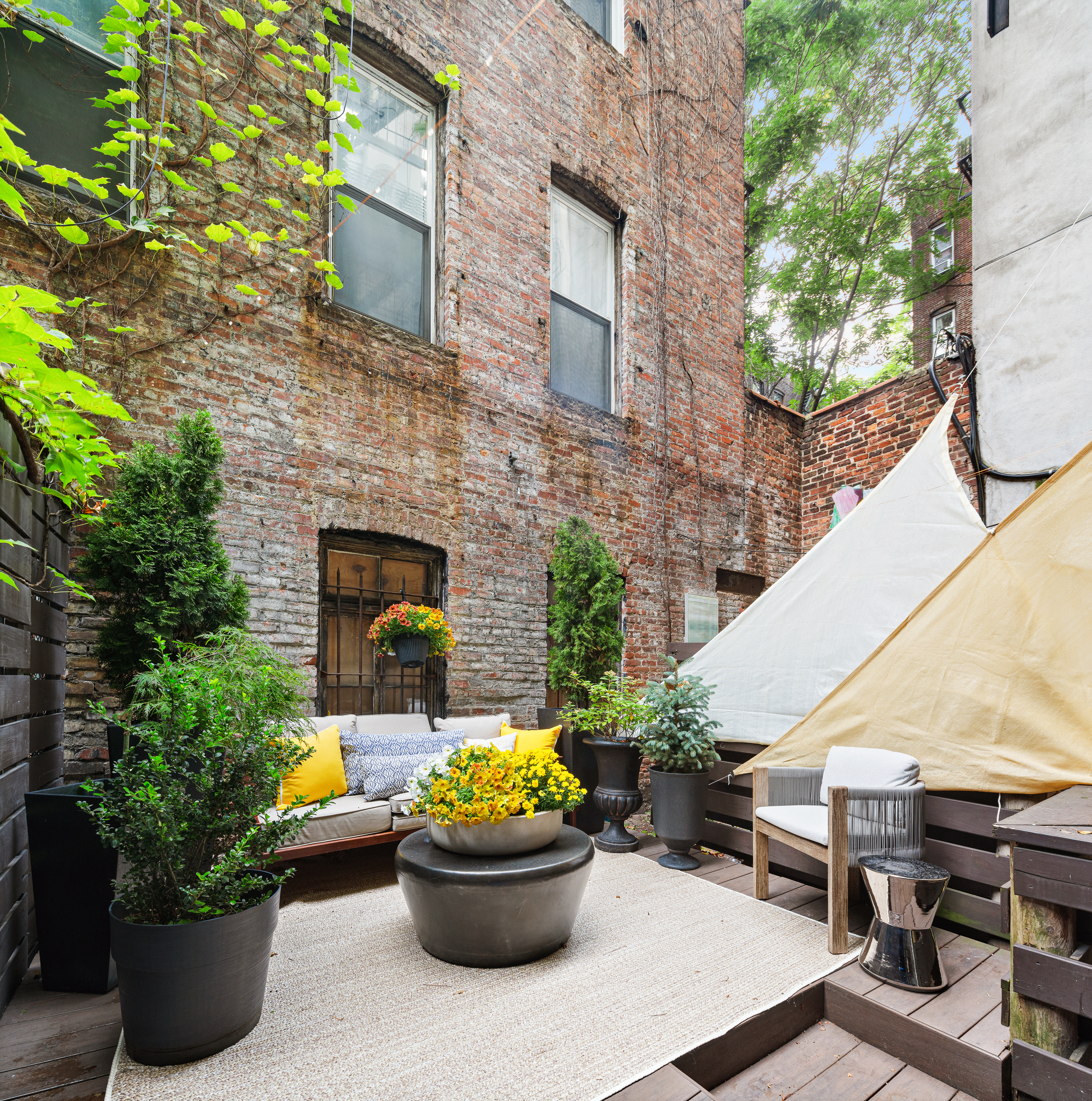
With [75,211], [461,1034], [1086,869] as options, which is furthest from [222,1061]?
[75,211]

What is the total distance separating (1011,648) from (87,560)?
13.2 feet

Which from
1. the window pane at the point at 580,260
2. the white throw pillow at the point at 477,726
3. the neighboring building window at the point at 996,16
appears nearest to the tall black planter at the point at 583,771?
the white throw pillow at the point at 477,726

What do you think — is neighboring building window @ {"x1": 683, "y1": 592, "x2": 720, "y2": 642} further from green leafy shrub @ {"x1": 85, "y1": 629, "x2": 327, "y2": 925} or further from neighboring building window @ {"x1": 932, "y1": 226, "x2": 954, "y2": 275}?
neighboring building window @ {"x1": 932, "y1": 226, "x2": 954, "y2": 275}

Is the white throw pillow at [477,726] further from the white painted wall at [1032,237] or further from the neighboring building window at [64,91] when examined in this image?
the neighboring building window at [64,91]

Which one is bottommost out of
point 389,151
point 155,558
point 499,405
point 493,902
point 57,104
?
point 493,902

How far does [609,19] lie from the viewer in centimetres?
624

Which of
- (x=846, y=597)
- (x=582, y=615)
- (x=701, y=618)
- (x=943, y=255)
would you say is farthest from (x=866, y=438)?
(x=943, y=255)

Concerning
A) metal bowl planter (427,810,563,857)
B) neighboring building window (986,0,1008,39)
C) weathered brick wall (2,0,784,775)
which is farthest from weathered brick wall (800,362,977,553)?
metal bowl planter (427,810,563,857)

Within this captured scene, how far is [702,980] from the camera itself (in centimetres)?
233

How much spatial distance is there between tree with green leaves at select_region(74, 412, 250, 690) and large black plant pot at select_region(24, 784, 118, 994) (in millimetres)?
810

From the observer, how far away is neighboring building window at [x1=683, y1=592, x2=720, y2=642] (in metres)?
6.05

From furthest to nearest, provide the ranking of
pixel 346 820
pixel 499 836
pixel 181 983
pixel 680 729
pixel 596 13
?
pixel 596 13 < pixel 680 729 < pixel 346 820 < pixel 499 836 < pixel 181 983

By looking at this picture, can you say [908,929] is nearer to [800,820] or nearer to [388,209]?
[800,820]

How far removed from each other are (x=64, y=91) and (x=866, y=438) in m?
6.83
